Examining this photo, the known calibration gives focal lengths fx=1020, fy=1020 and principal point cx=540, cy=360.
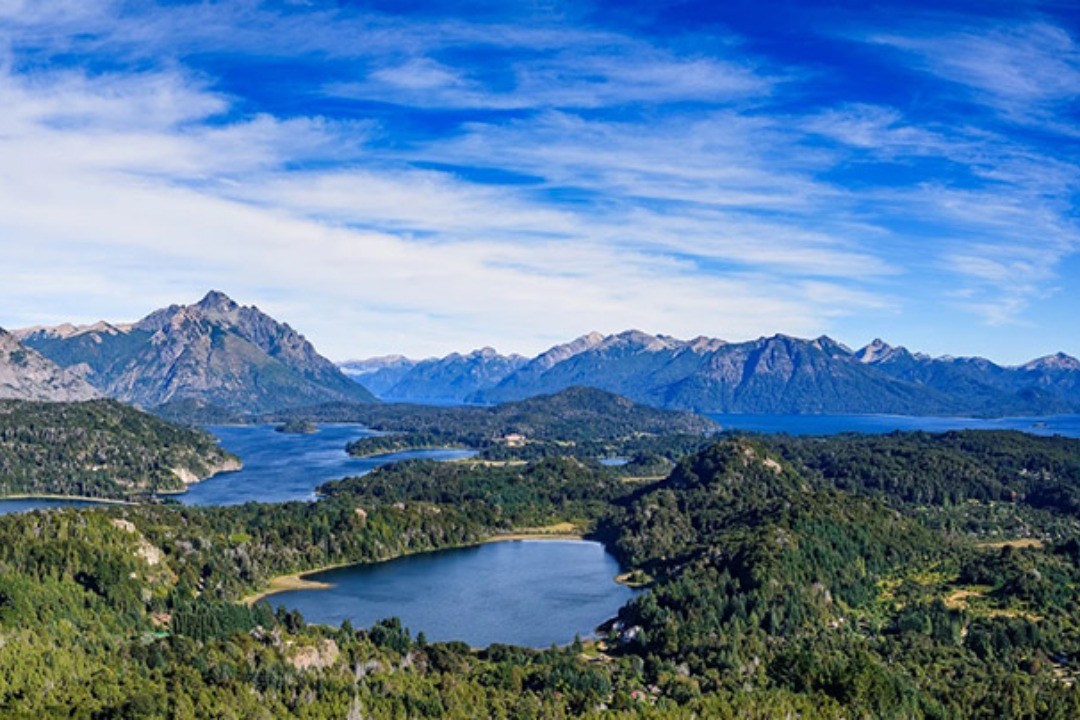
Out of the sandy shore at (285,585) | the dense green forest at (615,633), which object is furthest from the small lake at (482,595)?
the dense green forest at (615,633)

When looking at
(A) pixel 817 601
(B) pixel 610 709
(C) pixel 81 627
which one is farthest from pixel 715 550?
(C) pixel 81 627

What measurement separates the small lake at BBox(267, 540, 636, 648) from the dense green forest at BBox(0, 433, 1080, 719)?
7.02 metres

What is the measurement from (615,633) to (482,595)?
97.9ft

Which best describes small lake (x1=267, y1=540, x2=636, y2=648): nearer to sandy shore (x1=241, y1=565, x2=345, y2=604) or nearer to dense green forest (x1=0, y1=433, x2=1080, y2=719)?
sandy shore (x1=241, y1=565, x2=345, y2=604)

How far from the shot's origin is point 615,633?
125 meters

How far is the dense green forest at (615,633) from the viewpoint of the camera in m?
89.2

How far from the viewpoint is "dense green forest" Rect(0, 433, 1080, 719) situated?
89188 mm

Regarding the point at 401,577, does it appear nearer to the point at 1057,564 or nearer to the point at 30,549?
the point at 30,549

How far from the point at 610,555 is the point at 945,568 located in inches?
2238

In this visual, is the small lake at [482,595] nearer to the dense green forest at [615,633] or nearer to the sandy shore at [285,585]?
the sandy shore at [285,585]

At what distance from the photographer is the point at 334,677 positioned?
313ft

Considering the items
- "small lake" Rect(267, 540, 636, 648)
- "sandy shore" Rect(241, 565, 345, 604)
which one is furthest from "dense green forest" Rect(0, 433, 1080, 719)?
"small lake" Rect(267, 540, 636, 648)

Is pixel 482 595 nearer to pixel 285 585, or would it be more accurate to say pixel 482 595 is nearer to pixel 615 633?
pixel 615 633

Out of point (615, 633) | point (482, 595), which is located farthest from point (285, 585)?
point (615, 633)
